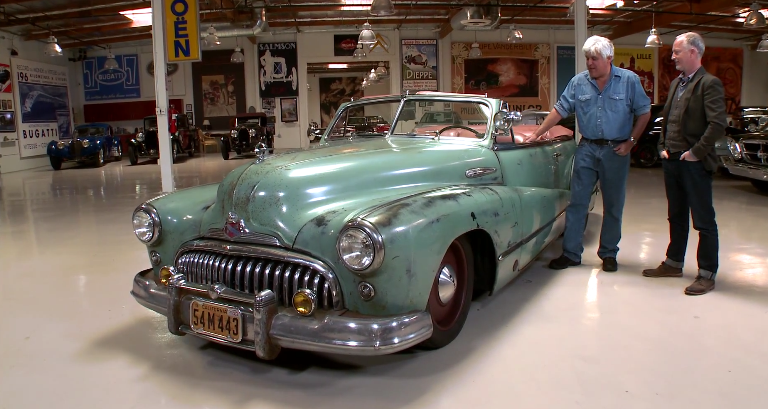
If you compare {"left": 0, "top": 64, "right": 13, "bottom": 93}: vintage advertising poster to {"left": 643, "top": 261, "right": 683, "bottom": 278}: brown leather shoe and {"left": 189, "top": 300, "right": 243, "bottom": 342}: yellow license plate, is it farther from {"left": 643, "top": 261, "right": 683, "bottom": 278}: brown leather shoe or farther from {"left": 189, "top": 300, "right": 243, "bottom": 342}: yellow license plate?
{"left": 643, "top": 261, "right": 683, "bottom": 278}: brown leather shoe

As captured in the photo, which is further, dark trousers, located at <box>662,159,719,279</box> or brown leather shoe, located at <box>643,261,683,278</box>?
brown leather shoe, located at <box>643,261,683,278</box>

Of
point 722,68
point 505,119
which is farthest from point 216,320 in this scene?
point 722,68

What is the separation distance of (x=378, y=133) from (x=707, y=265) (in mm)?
2330

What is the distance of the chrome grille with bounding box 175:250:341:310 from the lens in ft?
7.61

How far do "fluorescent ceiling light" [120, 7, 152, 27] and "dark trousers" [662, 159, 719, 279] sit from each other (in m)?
15.0

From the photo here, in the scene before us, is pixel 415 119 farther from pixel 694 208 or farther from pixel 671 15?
pixel 671 15

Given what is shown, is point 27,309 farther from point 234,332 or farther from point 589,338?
point 589,338

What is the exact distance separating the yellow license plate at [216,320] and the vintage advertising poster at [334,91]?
25034mm

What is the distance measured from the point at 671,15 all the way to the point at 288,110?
12610mm

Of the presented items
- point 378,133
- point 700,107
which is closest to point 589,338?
point 700,107

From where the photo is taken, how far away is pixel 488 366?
2.55 metres

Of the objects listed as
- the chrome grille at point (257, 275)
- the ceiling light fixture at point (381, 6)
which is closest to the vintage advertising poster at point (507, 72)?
the ceiling light fixture at point (381, 6)

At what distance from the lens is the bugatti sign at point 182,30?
851 centimetres

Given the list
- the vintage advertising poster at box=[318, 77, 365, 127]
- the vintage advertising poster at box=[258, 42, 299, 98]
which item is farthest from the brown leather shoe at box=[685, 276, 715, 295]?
the vintage advertising poster at box=[318, 77, 365, 127]
